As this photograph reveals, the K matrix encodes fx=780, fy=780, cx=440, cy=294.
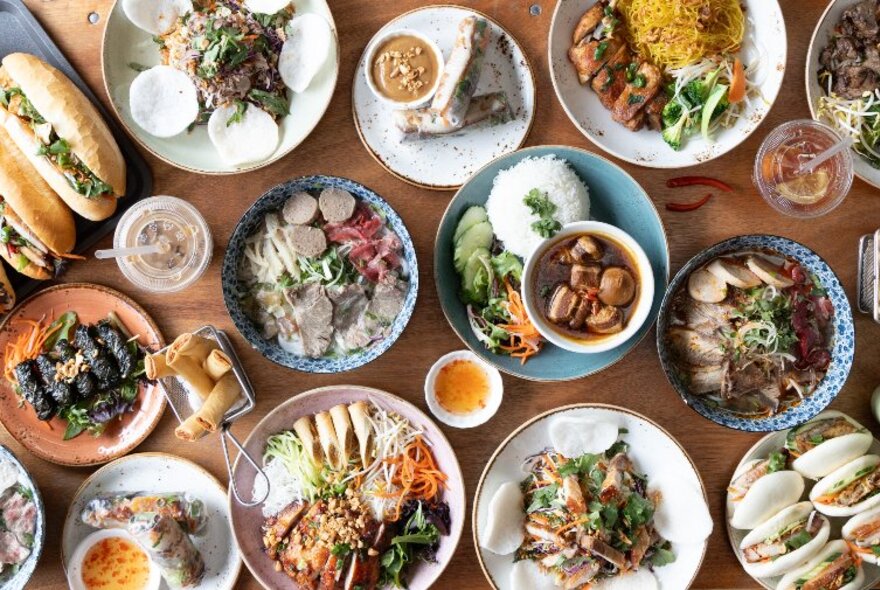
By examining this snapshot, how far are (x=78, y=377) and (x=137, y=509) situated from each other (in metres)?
0.55

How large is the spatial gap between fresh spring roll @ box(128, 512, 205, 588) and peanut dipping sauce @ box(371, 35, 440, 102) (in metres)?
1.78

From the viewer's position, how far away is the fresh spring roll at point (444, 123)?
9.37 feet

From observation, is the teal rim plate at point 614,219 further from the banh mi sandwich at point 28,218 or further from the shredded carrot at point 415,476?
the banh mi sandwich at point 28,218

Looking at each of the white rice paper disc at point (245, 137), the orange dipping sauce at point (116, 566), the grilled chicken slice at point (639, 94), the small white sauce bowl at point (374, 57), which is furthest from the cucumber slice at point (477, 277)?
the orange dipping sauce at point (116, 566)

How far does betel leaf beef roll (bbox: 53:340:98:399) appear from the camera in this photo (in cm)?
294

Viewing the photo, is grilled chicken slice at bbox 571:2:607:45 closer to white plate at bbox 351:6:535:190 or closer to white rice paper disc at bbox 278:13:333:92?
white plate at bbox 351:6:535:190

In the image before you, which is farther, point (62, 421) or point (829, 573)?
point (62, 421)

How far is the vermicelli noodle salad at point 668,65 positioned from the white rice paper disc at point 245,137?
46.2 inches

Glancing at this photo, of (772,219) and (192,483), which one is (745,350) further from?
(192,483)

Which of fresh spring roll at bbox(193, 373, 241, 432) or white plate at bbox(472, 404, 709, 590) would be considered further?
white plate at bbox(472, 404, 709, 590)

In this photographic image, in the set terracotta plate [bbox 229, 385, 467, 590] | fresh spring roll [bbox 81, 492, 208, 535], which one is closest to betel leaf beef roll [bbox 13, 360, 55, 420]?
fresh spring roll [bbox 81, 492, 208, 535]

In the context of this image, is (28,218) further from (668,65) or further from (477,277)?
(668,65)

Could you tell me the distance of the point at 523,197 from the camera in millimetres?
2828

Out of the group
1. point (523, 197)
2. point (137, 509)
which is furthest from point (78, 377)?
point (523, 197)
